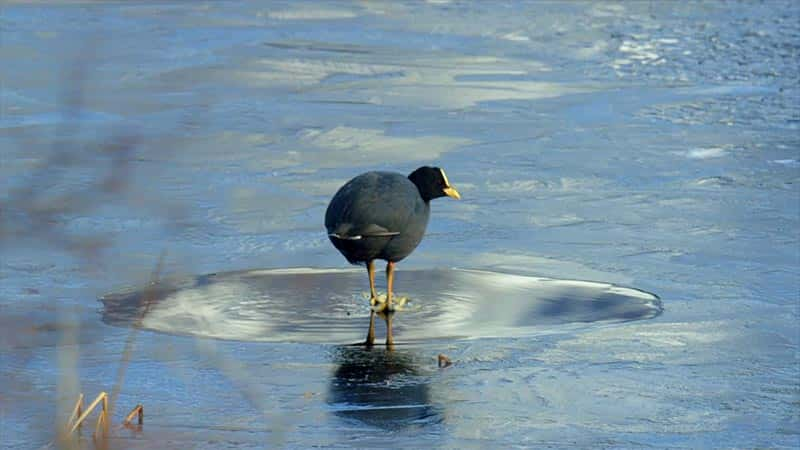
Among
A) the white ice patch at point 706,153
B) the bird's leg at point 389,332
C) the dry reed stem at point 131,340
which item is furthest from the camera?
the white ice patch at point 706,153

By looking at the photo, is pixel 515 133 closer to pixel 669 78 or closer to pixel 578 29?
pixel 669 78

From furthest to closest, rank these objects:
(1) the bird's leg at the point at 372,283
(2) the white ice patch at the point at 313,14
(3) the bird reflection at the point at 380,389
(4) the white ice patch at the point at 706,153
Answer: (2) the white ice patch at the point at 313,14 < (4) the white ice patch at the point at 706,153 < (1) the bird's leg at the point at 372,283 < (3) the bird reflection at the point at 380,389

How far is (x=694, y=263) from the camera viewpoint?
8133 mm

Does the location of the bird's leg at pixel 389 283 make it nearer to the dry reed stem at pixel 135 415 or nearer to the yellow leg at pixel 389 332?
the yellow leg at pixel 389 332

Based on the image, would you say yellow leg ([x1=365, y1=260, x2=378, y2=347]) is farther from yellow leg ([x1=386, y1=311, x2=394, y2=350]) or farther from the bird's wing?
the bird's wing

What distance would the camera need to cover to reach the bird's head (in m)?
7.40

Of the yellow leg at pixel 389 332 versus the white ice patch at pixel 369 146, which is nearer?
the yellow leg at pixel 389 332

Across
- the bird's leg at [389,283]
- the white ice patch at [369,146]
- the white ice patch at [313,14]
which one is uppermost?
the bird's leg at [389,283]

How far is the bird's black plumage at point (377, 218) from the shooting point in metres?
7.08

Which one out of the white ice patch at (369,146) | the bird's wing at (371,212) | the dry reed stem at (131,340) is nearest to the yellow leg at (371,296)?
the bird's wing at (371,212)

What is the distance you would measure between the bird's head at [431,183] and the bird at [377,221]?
0.03 meters

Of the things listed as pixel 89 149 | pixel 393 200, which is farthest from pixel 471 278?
pixel 89 149

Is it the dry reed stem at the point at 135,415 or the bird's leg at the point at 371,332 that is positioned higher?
the dry reed stem at the point at 135,415

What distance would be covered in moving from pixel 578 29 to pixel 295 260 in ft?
29.2
